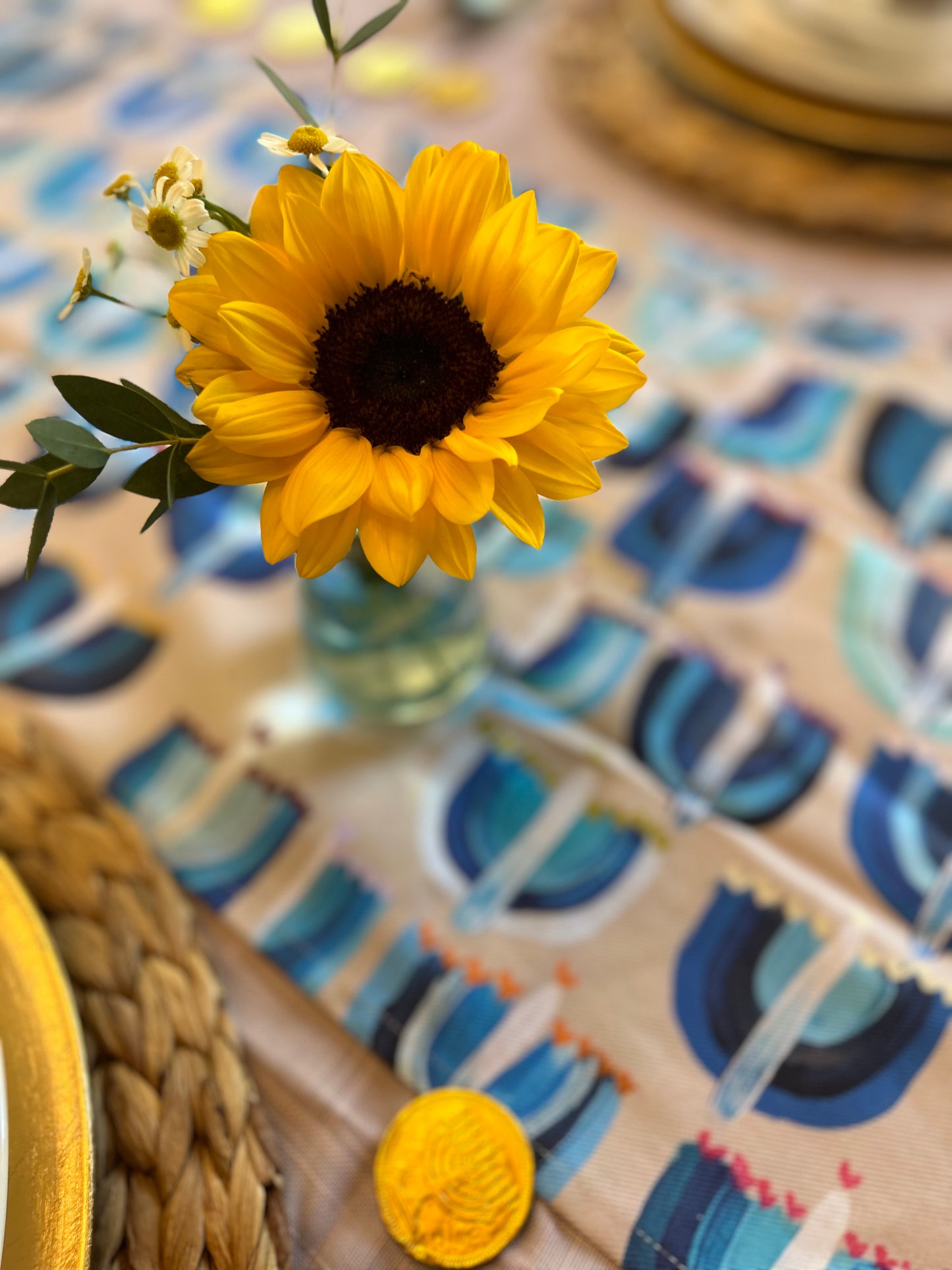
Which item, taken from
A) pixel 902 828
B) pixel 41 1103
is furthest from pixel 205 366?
pixel 902 828

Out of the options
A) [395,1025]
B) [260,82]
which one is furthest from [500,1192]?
[260,82]

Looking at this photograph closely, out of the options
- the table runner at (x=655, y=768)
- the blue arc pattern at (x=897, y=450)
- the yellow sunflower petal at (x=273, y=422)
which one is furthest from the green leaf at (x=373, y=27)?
the blue arc pattern at (x=897, y=450)

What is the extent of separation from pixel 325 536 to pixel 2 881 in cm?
19

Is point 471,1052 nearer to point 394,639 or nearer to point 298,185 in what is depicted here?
point 394,639

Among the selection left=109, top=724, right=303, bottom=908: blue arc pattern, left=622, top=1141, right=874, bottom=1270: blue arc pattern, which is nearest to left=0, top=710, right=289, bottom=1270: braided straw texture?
left=109, top=724, right=303, bottom=908: blue arc pattern

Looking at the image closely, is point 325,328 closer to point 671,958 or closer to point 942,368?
point 671,958

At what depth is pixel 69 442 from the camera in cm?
27

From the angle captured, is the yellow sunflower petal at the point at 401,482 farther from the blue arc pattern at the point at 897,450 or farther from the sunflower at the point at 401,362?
the blue arc pattern at the point at 897,450

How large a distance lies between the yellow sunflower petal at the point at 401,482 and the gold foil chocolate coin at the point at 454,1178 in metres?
0.23

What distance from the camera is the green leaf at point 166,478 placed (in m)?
0.28

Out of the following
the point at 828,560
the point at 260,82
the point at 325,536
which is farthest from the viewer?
the point at 260,82

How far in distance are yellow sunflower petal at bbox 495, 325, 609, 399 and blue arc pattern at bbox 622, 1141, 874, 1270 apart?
11.0 inches

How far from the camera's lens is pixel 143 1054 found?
1.14ft

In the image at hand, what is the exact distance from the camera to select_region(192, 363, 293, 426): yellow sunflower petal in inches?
10.4
